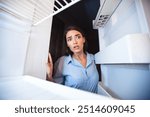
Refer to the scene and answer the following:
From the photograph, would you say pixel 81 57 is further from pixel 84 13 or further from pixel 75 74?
pixel 84 13

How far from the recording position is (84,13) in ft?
5.13

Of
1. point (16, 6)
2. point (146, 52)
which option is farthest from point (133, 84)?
point (16, 6)

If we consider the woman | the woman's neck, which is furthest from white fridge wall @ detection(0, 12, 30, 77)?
the woman's neck

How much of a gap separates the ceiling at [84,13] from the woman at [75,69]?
1.15 ft

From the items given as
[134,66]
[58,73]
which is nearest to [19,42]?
[58,73]

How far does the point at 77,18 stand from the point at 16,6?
3.37ft

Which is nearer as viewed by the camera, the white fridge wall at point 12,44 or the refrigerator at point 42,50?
the refrigerator at point 42,50

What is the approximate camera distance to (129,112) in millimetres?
337

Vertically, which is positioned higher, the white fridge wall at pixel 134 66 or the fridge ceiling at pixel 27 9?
the fridge ceiling at pixel 27 9

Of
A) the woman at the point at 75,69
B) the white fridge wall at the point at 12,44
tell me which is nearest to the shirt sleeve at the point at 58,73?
the woman at the point at 75,69

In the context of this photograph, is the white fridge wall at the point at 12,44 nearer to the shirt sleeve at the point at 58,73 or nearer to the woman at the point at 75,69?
the woman at the point at 75,69

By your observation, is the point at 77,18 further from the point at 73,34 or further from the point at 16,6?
the point at 16,6

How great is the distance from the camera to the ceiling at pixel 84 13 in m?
1.46

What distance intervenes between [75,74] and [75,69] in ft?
0.20
